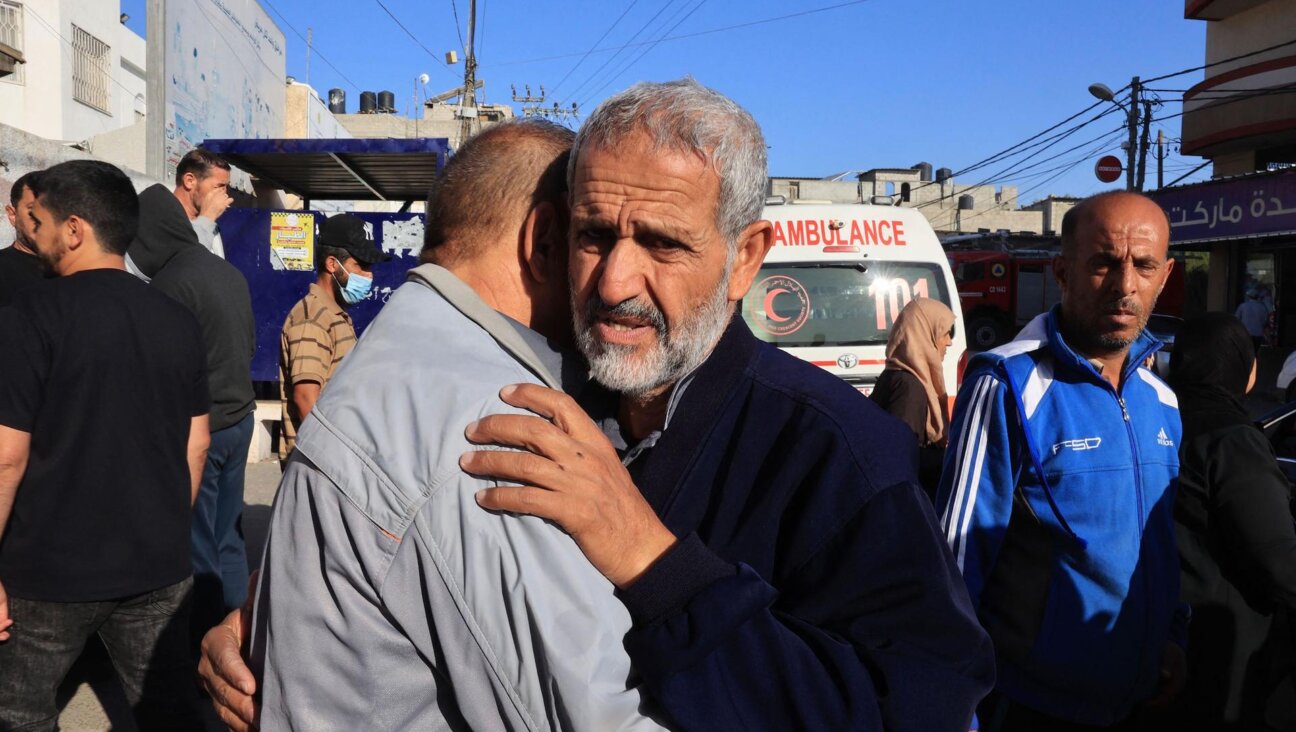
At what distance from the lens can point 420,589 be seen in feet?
4.13

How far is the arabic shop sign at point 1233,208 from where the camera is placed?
65.2 feet

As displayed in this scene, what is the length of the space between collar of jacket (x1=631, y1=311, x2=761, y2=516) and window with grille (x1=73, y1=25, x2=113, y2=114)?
34.2 metres

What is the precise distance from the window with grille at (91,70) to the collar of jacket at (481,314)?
3401 cm


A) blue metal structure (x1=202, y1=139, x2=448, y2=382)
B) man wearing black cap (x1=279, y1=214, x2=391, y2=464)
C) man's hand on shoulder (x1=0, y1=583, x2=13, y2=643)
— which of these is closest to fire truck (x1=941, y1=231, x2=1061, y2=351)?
blue metal structure (x1=202, y1=139, x2=448, y2=382)

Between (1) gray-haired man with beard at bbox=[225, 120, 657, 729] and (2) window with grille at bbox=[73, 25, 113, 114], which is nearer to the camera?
(1) gray-haired man with beard at bbox=[225, 120, 657, 729]

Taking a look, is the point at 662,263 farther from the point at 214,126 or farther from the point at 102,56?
the point at 102,56

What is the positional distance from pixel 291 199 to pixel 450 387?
14430 millimetres

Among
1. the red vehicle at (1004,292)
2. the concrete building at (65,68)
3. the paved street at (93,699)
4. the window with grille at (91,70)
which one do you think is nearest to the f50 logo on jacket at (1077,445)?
the paved street at (93,699)

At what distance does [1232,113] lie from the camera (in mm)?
23844

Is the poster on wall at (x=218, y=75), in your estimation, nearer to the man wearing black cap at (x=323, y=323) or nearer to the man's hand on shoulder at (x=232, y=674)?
the man wearing black cap at (x=323, y=323)

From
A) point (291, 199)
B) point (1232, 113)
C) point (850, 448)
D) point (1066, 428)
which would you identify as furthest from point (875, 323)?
point (1232, 113)

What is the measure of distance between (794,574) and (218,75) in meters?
14.5

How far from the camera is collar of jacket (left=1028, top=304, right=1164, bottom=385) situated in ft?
8.62

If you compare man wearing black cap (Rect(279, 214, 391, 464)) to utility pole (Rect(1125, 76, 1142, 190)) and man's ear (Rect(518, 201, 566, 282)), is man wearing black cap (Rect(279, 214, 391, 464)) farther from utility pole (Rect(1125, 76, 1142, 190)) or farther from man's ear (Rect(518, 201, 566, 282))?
utility pole (Rect(1125, 76, 1142, 190))
